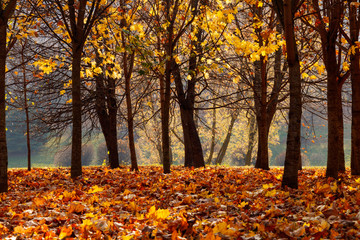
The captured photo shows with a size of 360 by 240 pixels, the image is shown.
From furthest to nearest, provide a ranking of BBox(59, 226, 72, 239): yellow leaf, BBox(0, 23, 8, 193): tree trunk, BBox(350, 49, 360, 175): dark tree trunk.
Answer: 1. BBox(350, 49, 360, 175): dark tree trunk
2. BBox(0, 23, 8, 193): tree trunk
3. BBox(59, 226, 72, 239): yellow leaf

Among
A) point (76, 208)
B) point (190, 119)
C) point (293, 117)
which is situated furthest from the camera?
point (190, 119)

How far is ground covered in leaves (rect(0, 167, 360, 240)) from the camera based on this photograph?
3.10 metres

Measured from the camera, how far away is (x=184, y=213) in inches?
153

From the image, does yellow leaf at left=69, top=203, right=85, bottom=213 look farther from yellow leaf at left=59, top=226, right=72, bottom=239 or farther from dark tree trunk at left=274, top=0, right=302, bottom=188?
dark tree trunk at left=274, top=0, right=302, bottom=188

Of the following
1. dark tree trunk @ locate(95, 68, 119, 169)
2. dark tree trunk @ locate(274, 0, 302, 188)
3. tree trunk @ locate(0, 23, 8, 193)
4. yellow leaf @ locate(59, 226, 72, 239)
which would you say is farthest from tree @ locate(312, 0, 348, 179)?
dark tree trunk @ locate(95, 68, 119, 169)

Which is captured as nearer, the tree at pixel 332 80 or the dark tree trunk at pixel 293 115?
the dark tree trunk at pixel 293 115

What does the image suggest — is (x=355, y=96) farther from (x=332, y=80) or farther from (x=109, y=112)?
(x=109, y=112)

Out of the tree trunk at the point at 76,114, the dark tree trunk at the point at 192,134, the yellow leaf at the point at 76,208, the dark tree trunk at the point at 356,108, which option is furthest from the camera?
the dark tree trunk at the point at 192,134

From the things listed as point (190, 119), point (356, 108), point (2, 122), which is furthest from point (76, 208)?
point (190, 119)

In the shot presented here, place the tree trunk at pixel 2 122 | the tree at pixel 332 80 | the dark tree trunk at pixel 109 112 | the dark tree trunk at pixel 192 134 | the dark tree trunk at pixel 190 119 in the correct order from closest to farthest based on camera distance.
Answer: the tree trunk at pixel 2 122 < the tree at pixel 332 80 < the dark tree trunk at pixel 109 112 < the dark tree trunk at pixel 190 119 < the dark tree trunk at pixel 192 134

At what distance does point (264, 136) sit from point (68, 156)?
4115cm

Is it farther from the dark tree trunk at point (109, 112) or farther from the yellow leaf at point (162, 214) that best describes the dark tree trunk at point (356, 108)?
the dark tree trunk at point (109, 112)

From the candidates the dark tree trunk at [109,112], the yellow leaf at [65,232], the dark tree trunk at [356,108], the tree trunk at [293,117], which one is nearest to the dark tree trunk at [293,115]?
the tree trunk at [293,117]

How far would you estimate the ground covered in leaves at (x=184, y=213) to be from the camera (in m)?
3.10
